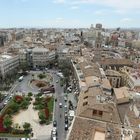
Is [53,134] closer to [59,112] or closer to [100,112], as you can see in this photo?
[59,112]

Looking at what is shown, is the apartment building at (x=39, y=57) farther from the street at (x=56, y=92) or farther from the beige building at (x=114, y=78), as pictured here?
the beige building at (x=114, y=78)

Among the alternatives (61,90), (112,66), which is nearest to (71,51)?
(112,66)

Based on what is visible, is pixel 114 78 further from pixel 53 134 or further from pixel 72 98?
pixel 53 134

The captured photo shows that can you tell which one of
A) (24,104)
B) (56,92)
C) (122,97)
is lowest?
(56,92)

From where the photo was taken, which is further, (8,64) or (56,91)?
(8,64)

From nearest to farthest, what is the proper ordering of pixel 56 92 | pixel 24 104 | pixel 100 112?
pixel 100 112, pixel 24 104, pixel 56 92

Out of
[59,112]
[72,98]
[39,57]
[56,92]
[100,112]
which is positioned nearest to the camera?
[100,112]

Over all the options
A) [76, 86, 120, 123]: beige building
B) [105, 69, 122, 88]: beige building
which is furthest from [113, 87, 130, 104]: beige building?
[105, 69, 122, 88]: beige building

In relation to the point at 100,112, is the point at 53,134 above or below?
below

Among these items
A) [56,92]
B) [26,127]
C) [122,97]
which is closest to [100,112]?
[122,97]

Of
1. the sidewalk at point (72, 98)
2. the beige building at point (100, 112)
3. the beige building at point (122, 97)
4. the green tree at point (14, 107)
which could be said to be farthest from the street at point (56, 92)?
the beige building at point (122, 97)
